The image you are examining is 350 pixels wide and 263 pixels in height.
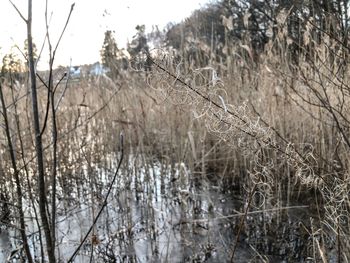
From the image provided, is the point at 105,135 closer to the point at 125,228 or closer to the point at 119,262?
the point at 125,228

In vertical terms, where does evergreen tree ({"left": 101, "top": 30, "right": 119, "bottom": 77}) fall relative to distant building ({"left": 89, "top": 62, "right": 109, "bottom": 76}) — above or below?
above

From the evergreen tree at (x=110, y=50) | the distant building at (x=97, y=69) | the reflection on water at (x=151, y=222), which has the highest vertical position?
the evergreen tree at (x=110, y=50)

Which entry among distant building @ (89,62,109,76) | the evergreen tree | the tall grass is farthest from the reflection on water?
distant building @ (89,62,109,76)

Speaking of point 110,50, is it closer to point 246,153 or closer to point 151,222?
point 151,222

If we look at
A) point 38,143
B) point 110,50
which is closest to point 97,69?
point 110,50

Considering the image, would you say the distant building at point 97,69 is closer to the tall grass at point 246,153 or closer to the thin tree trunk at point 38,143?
the tall grass at point 246,153

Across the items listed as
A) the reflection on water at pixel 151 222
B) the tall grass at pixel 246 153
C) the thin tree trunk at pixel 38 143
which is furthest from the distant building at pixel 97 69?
the thin tree trunk at pixel 38 143

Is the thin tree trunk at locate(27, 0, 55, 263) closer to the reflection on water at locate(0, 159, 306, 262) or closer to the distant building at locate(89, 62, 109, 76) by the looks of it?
the reflection on water at locate(0, 159, 306, 262)

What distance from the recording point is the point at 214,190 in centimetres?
314

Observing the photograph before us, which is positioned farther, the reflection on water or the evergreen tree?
the evergreen tree

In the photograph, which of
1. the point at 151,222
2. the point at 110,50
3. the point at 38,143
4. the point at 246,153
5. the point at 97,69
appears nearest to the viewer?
the point at 38,143

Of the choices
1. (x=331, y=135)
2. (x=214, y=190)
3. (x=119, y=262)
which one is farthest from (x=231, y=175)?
(x=119, y=262)

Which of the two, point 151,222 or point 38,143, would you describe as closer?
point 38,143

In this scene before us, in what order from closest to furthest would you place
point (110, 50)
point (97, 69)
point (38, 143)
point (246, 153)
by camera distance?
point (38, 143) < point (246, 153) < point (110, 50) < point (97, 69)
